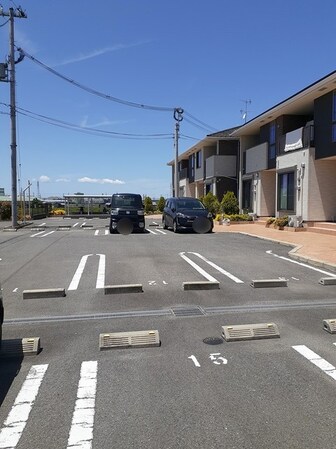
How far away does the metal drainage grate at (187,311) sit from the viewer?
5.77m

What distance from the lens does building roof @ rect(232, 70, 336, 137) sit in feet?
52.3

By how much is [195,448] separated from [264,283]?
16.4 ft

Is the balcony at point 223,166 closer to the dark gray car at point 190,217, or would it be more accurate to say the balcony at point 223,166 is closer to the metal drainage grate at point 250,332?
the dark gray car at point 190,217

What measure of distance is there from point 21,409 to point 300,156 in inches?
716

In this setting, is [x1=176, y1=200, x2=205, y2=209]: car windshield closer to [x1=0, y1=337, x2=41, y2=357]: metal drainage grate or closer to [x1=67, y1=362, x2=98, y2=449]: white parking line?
[x1=0, y1=337, x2=41, y2=357]: metal drainage grate

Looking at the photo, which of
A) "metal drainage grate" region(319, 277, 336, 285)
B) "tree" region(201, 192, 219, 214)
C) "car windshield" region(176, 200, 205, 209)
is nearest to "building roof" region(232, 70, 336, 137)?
"tree" region(201, 192, 219, 214)

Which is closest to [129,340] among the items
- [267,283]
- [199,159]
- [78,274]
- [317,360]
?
[317,360]

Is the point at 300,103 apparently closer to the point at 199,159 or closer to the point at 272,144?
the point at 272,144

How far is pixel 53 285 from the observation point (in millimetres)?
7715

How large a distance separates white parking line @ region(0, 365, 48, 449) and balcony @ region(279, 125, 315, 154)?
17.1 m

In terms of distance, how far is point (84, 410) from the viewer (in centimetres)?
319

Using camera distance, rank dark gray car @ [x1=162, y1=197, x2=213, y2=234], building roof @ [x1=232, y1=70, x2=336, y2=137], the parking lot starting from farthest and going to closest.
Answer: dark gray car @ [x1=162, y1=197, x2=213, y2=234] < building roof @ [x1=232, y1=70, x2=336, y2=137] < the parking lot

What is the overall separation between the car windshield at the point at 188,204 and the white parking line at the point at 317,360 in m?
15.3

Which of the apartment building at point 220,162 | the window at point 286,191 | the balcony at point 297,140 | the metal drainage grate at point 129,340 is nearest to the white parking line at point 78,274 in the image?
the metal drainage grate at point 129,340
